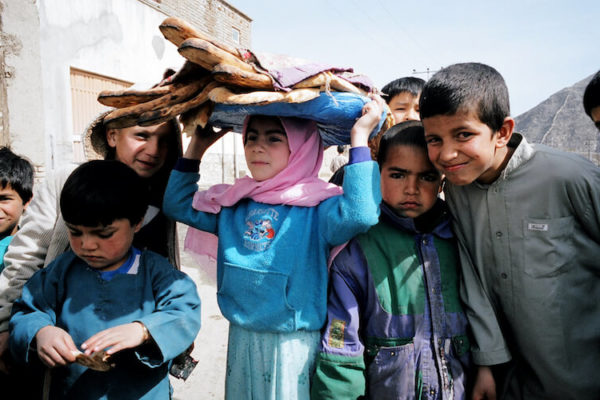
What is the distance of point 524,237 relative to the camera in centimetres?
146

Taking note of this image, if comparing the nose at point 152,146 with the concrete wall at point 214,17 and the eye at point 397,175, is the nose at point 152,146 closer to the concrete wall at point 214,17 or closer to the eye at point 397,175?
the eye at point 397,175

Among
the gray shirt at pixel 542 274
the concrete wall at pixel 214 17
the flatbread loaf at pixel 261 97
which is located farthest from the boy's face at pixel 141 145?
the concrete wall at pixel 214 17

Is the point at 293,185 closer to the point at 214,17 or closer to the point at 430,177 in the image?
the point at 430,177

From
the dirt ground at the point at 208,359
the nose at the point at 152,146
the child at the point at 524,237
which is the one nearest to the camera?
the child at the point at 524,237

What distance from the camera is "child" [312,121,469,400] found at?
138cm

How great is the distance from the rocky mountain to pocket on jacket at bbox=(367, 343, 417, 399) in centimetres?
5538

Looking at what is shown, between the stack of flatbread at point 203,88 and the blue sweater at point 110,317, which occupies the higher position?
the stack of flatbread at point 203,88

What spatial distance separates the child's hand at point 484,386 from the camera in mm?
1477

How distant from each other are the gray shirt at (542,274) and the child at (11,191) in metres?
2.25

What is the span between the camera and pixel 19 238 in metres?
1.63

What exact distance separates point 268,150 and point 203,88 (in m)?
0.35

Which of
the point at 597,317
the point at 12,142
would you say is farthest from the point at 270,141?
the point at 12,142

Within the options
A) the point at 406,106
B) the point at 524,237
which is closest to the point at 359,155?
the point at 524,237

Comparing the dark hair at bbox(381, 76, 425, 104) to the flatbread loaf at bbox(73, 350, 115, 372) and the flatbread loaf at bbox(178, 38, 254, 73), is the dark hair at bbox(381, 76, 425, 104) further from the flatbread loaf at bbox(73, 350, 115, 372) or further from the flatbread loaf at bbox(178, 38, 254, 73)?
the flatbread loaf at bbox(73, 350, 115, 372)
